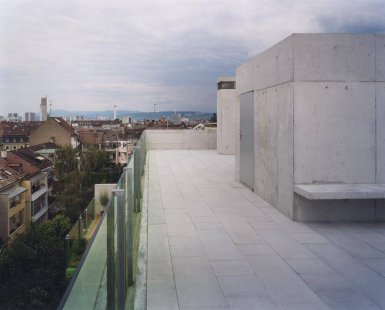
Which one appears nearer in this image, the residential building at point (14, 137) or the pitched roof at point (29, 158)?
the pitched roof at point (29, 158)

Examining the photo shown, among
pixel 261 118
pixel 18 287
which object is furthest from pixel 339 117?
pixel 18 287

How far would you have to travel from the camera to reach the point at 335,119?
682 cm

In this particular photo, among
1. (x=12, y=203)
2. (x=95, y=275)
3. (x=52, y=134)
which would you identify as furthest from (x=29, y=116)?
(x=95, y=275)

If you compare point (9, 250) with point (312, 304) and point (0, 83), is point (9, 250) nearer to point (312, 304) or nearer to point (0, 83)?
point (312, 304)

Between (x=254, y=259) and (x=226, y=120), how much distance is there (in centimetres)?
1382

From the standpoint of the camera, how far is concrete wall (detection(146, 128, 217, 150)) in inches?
823

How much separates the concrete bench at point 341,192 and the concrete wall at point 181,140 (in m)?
14.5

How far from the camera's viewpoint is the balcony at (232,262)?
2.93 meters

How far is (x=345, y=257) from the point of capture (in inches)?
198

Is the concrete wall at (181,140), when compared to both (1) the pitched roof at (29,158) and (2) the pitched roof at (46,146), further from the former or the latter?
(2) the pitched roof at (46,146)

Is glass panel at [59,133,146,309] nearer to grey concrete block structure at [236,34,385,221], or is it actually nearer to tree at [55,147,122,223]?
grey concrete block structure at [236,34,385,221]

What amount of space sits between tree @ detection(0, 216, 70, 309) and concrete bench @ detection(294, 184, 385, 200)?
492 inches

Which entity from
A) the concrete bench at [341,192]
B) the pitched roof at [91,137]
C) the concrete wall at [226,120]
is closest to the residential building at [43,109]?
the pitched roof at [91,137]

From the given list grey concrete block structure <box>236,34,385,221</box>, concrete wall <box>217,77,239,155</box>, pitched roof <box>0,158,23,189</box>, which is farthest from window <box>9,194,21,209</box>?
grey concrete block structure <box>236,34,385,221</box>
